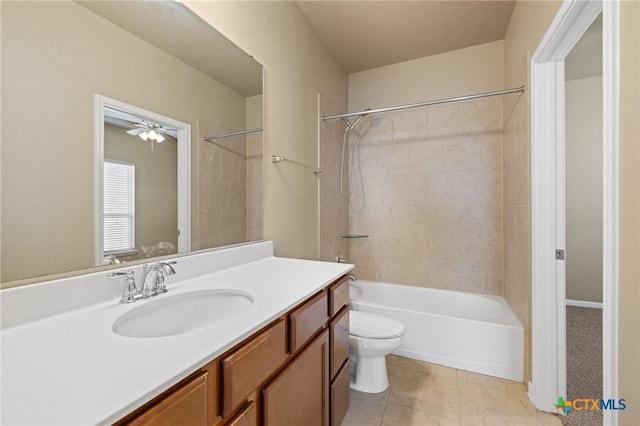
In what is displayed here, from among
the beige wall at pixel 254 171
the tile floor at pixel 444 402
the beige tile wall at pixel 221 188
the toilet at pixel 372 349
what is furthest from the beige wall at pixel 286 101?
the tile floor at pixel 444 402

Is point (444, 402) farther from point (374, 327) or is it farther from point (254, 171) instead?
point (254, 171)

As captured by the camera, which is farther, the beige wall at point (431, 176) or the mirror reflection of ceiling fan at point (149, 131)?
the beige wall at point (431, 176)

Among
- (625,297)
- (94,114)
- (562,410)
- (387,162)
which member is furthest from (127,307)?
(387,162)

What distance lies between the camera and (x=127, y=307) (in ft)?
2.80

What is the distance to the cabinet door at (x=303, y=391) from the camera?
844 mm

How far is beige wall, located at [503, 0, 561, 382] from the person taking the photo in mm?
1683

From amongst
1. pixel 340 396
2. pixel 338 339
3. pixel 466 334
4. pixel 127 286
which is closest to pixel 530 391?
pixel 466 334

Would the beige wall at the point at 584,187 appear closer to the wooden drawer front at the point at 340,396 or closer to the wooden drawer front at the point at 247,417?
the wooden drawer front at the point at 340,396

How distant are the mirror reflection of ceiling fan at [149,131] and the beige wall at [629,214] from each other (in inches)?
60.1

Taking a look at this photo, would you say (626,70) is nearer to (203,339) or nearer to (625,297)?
(625,297)

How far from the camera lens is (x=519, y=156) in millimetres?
1920

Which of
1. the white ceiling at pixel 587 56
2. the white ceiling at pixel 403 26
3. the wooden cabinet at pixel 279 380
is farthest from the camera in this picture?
the white ceiling at pixel 587 56

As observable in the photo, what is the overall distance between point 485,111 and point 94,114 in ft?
9.22

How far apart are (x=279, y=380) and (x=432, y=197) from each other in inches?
91.2
